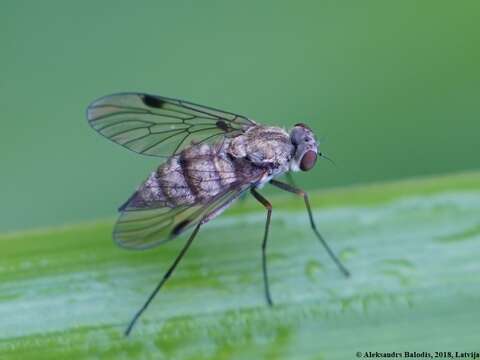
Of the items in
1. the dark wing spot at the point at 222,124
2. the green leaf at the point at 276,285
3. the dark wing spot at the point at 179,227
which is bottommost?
the green leaf at the point at 276,285

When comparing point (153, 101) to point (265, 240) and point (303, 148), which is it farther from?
point (265, 240)

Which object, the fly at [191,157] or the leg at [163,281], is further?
the fly at [191,157]

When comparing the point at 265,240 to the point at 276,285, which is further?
the point at 265,240

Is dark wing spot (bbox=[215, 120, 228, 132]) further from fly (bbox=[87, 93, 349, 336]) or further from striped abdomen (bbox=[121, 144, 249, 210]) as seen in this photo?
striped abdomen (bbox=[121, 144, 249, 210])

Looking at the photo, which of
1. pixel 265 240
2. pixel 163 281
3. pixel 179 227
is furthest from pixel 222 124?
pixel 163 281

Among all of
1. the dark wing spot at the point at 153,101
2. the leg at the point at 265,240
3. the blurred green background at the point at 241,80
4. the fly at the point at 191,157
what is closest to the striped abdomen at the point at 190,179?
the fly at the point at 191,157

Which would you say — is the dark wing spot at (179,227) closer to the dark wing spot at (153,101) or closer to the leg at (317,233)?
the leg at (317,233)

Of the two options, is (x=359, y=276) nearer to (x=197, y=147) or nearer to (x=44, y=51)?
(x=197, y=147)
